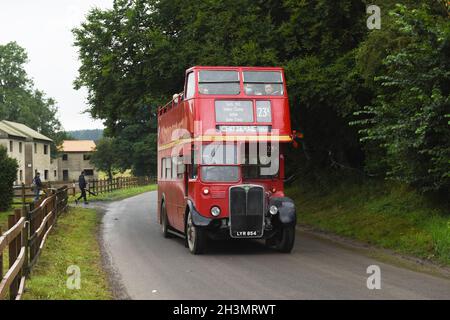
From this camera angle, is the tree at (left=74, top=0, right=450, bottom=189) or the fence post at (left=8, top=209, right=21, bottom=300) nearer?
the fence post at (left=8, top=209, right=21, bottom=300)

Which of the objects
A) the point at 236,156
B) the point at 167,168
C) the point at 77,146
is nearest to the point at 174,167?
the point at 167,168

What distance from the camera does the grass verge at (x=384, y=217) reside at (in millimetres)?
14156

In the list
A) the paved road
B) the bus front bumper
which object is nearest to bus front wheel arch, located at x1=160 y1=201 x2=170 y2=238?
the paved road

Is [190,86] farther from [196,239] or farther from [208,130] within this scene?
[196,239]

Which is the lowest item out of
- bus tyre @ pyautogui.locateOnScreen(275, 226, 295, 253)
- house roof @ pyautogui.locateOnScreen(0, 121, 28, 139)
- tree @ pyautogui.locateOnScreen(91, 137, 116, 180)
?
bus tyre @ pyautogui.locateOnScreen(275, 226, 295, 253)

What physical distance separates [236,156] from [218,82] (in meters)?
1.82

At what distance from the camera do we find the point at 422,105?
1423 cm

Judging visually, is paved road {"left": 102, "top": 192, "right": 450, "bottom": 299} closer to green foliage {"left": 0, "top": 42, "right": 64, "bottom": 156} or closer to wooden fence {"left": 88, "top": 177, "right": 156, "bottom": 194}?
wooden fence {"left": 88, "top": 177, "right": 156, "bottom": 194}

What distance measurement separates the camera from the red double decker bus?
48.1ft

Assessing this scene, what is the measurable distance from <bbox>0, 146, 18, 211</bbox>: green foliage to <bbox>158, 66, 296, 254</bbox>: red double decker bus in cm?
1668

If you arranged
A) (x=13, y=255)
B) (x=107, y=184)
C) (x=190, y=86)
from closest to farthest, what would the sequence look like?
(x=13, y=255) → (x=190, y=86) → (x=107, y=184)

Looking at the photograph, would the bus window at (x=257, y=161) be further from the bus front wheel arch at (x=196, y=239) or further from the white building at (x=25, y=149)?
the white building at (x=25, y=149)

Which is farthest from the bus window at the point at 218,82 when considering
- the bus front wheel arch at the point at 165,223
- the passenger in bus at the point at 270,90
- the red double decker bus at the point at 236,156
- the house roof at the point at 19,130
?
the house roof at the point at 19,130
